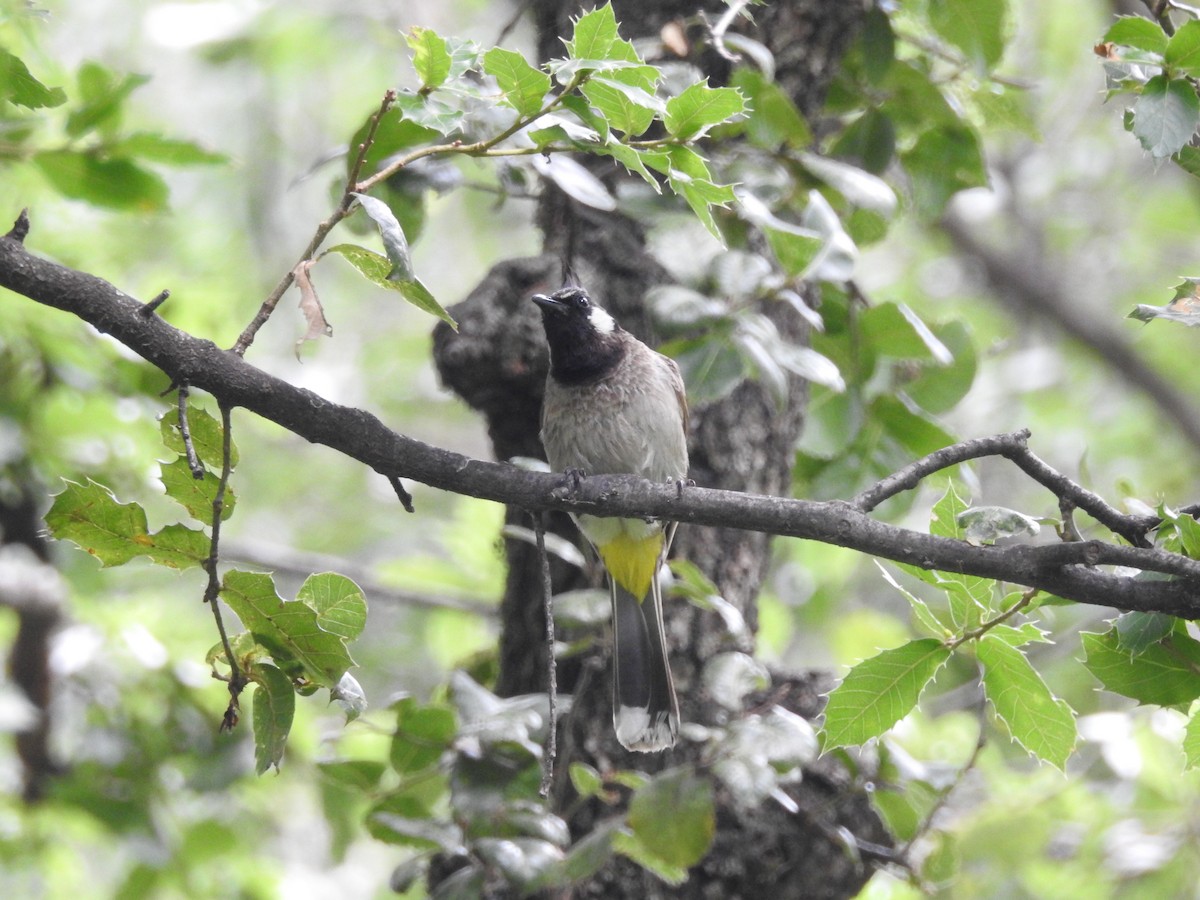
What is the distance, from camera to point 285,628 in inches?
80.2

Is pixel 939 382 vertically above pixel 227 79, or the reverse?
pixel 939 382

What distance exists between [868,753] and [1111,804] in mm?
2451

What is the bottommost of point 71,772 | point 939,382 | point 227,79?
point 71,772

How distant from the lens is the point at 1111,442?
7.98 metres

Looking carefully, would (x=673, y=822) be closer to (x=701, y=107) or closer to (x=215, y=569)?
(x=215, y=569)

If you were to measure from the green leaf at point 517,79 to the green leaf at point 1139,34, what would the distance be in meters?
1.00

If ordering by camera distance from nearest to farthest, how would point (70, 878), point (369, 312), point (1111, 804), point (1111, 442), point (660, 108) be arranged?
point (660, 108), point (70, 878), point (1111, 804), point (1111, 442), point (369, 312)

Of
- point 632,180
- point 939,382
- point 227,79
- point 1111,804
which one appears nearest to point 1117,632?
point 939,382

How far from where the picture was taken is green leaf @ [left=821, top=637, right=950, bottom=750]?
211 centimetres

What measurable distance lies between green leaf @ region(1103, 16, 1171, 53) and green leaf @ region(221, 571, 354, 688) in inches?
67.5

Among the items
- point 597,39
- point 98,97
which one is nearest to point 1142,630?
point 597,39

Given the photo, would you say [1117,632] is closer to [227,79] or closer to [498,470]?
[498,470]

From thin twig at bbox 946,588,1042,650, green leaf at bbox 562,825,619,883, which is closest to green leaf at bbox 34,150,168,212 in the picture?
green leaf at bbox 562,825,619,883

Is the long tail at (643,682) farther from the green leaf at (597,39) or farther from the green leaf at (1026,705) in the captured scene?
the green leaf at (597,39)
